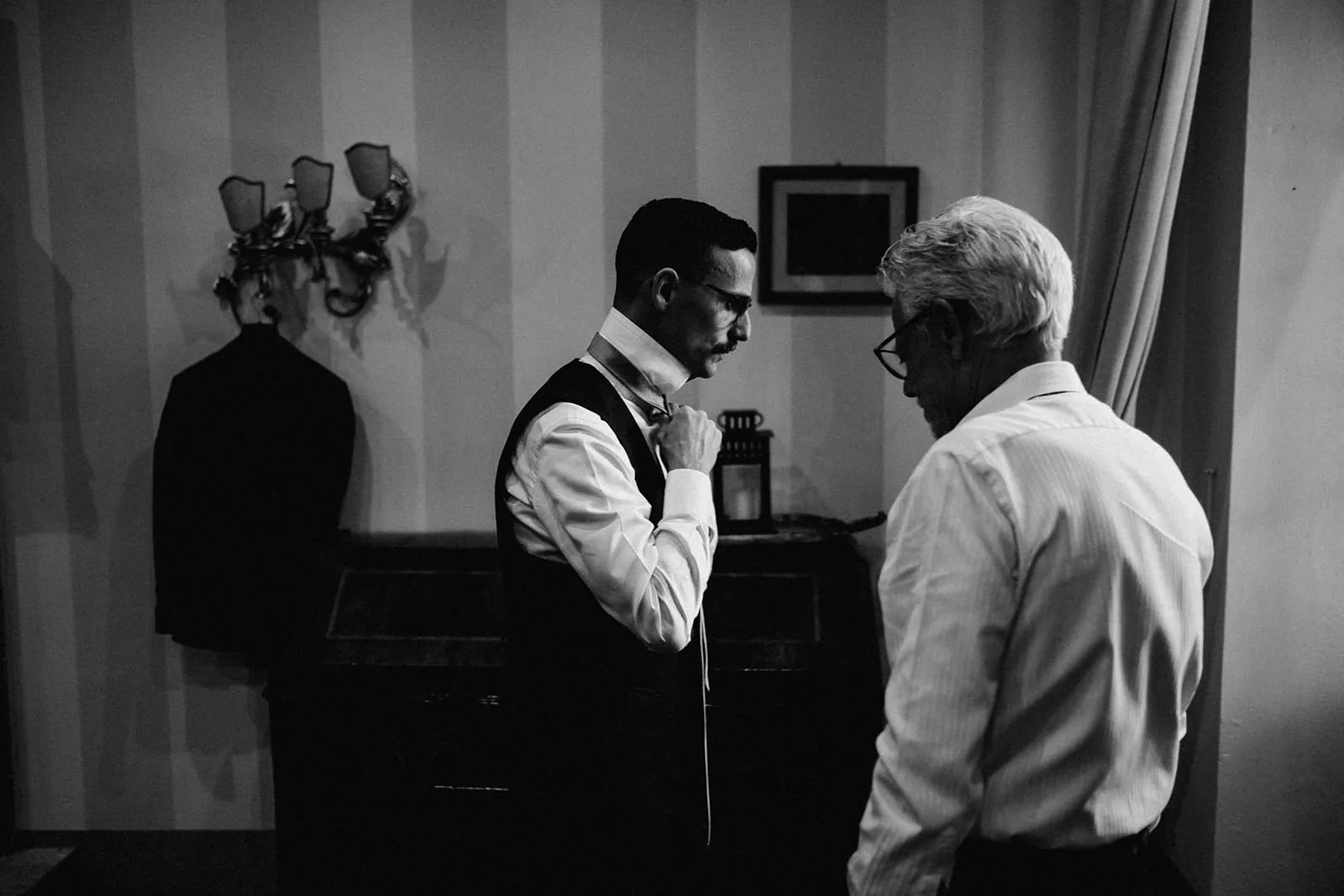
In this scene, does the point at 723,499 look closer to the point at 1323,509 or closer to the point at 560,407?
the point at 560,407

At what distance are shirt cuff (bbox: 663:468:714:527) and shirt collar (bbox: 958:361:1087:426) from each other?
22.2 inches

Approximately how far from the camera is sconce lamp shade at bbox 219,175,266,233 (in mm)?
2654

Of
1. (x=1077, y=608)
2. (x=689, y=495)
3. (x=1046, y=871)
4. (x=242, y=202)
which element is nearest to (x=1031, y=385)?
(x=1077, y=608)

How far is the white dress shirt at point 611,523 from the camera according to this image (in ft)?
4.67

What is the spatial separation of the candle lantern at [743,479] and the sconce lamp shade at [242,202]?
1.49m

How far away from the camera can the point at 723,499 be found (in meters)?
2.62

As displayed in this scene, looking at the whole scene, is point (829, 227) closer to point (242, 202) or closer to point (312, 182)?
point (312, 182)

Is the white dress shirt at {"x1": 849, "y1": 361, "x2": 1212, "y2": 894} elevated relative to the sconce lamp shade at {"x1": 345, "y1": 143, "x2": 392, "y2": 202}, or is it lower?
lower

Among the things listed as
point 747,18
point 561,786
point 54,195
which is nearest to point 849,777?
point 561,786

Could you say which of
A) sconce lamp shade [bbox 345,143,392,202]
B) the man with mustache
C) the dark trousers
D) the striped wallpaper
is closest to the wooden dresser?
the striped wallpaper

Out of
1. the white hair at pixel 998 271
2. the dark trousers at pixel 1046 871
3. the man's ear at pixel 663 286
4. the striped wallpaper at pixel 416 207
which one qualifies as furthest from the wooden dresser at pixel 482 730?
the white hair at pixel 998 271

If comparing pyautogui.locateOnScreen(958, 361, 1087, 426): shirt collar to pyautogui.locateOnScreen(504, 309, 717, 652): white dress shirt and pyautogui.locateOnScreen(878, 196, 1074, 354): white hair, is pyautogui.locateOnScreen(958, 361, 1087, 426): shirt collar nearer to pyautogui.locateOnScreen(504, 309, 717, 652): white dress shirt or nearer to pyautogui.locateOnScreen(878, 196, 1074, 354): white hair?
pyautogui.locateOnScreen(878, 196, 1074, 354): white hair

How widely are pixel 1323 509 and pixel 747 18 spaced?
201 centimetres

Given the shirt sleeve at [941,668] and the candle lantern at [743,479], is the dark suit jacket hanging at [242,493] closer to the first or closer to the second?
the candle lantern at [743,479]
